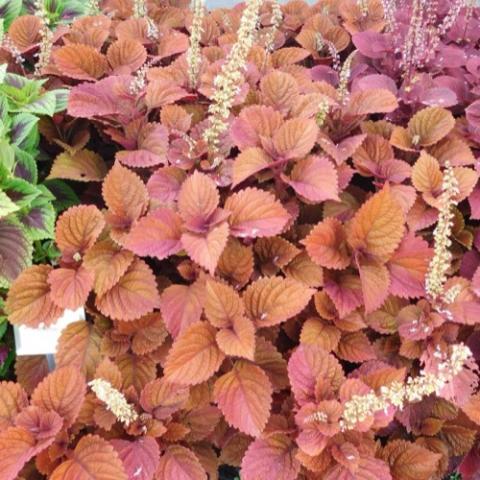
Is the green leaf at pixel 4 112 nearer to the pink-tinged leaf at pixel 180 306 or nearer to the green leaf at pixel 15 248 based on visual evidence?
the green leaf at pixel 15 248

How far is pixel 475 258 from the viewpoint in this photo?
60.1 inches

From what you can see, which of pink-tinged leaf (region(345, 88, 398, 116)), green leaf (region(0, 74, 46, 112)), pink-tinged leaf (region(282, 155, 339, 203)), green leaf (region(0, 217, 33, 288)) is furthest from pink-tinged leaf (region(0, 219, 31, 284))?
pink-tinged leaf (region(345, 88, 398, 116))

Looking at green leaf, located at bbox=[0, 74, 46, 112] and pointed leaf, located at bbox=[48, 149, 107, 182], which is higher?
green leaf, located at bbox=[0, 74, 46, 112]

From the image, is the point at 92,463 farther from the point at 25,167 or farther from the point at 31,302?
the point at 25,167

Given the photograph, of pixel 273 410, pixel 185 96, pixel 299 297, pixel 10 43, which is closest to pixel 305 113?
pixel 185 96

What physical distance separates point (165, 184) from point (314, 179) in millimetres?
327

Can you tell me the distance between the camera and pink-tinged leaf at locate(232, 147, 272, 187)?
134 centimetres

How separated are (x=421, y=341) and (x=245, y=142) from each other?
1.90ft

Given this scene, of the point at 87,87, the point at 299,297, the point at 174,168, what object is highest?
the point at 87,87

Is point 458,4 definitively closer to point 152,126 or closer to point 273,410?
point 152,126

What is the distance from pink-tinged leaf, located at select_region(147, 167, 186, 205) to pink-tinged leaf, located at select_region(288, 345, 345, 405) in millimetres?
432

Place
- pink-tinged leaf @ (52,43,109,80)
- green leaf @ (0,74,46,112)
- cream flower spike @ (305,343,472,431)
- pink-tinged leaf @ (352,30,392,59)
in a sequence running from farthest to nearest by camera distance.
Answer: pink-tinged leaf @ (352,30,392,59)
pink-tinged leaf @ (52,43,109,80)
green leaf @ (0,74,46,112)
cream flower spike @ (305,343,472,431)

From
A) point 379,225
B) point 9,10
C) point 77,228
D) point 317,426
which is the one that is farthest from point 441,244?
point 9,10

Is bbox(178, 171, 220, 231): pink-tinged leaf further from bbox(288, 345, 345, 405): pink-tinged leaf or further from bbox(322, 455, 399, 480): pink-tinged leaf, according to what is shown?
bbox(322, 455, 399, 480): pink-tinged leaf
